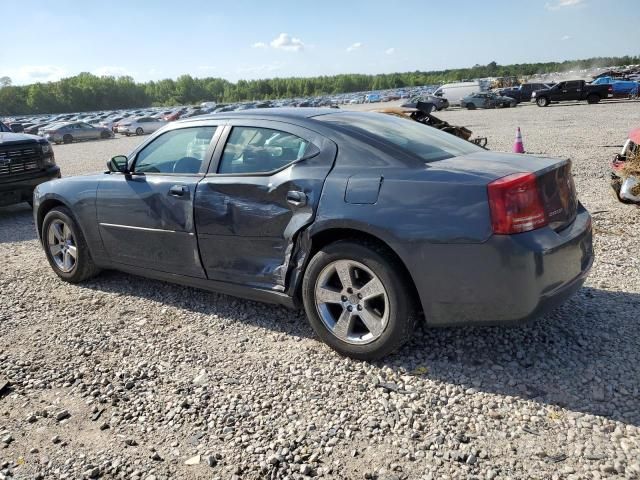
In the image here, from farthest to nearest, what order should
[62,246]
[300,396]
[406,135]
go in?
[62,246] → [406,135] → [300,396]

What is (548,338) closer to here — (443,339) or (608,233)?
(443,339)

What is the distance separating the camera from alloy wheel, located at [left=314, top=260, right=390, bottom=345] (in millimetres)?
3291

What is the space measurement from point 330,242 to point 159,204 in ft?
5.07

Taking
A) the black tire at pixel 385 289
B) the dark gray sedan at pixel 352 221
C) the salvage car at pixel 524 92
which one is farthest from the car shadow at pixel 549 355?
the salvage car at pixel 524 92

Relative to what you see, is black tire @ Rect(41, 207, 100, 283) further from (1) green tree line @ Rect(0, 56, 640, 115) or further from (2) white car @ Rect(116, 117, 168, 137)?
(1) green tree line @ Rect(0, 56, 640, 115)

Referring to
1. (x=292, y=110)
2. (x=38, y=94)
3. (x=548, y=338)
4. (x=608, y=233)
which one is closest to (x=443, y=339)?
(x=548, y=338)

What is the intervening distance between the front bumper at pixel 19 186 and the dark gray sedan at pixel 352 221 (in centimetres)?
524

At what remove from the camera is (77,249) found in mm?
5051

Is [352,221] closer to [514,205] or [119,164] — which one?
[514,205]

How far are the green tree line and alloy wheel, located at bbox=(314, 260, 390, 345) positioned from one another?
14005 centimetres

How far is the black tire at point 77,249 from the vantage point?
5.02 meters

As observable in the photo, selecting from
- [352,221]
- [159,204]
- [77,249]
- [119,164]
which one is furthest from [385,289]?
[77,249]

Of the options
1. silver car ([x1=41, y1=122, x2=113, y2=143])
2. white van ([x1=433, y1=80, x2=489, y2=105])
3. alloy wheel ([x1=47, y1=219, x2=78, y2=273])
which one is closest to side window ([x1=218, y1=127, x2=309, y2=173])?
alloy wheel ([x1=47, y1=219, x2=78, y2=273])

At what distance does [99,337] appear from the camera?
13.5 feet
